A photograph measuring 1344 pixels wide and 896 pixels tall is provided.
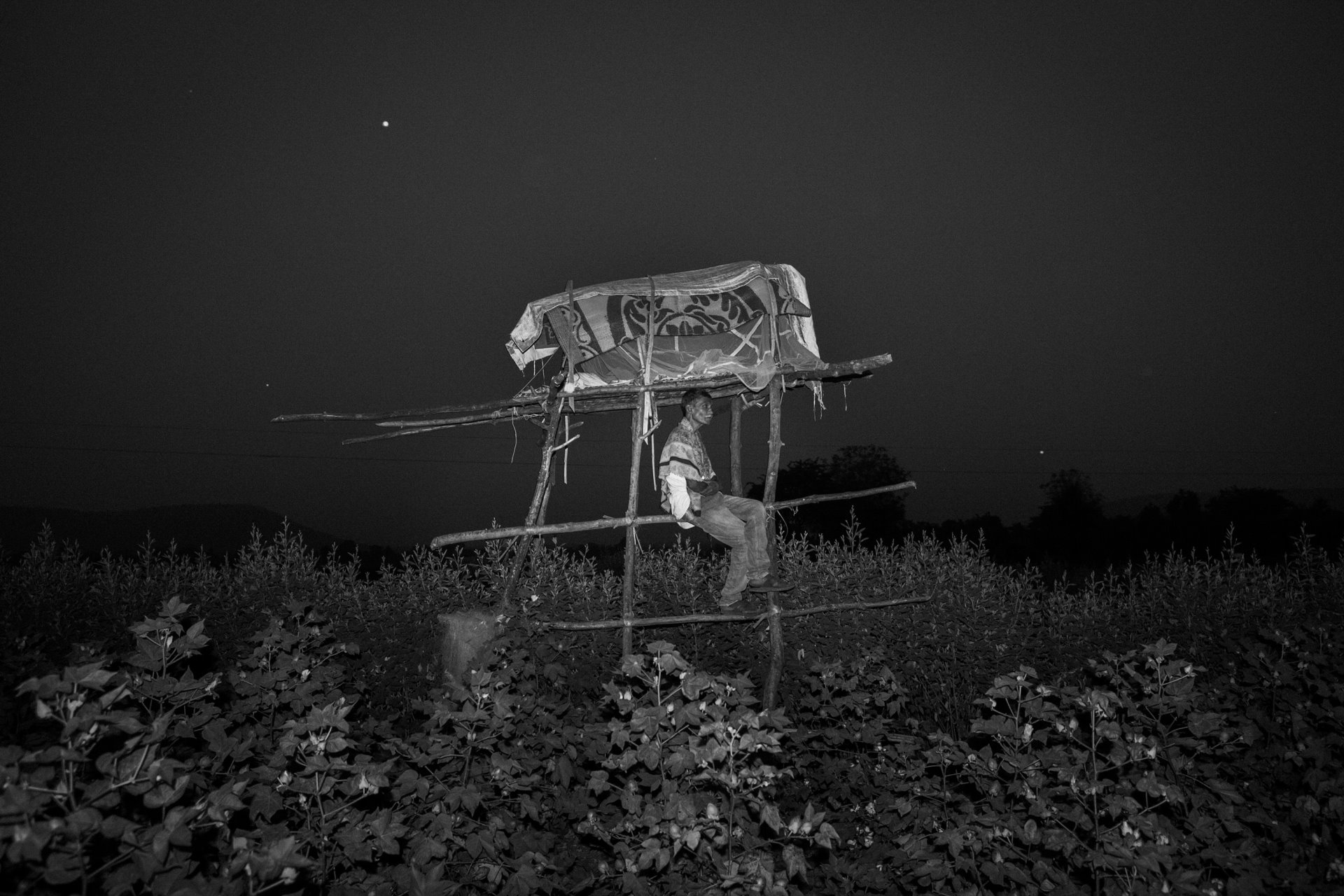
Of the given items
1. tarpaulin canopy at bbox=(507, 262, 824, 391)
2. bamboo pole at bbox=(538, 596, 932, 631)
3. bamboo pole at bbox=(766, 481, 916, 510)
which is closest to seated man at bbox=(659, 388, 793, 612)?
bamboo pole at bbox=(538, 596, 932, 631)

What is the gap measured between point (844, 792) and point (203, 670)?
4795 millimetres

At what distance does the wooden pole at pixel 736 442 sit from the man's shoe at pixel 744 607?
1132 mm

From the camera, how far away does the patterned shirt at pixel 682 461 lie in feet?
19.2

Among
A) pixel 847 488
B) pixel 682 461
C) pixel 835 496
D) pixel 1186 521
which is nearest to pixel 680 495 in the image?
pixel 682 461

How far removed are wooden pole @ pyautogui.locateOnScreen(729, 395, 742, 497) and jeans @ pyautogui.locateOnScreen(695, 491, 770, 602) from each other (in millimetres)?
721

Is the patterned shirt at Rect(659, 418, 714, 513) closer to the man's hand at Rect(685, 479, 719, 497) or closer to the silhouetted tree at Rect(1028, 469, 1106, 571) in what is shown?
the man's hand at Rect(685, 479, 719, 497)

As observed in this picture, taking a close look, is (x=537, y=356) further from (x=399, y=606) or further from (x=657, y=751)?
(x=657, y=751)

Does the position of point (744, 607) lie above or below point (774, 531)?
below

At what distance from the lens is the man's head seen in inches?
243

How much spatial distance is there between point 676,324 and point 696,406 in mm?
740

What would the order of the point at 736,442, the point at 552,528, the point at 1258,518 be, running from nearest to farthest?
the point at 552,528
the point at 736,442
the point at 1258,518

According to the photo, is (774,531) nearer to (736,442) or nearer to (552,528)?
(736,442)

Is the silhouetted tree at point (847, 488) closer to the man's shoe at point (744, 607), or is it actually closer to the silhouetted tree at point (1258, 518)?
the silhouetted tree at point (1258, 518)

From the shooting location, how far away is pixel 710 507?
20.1ft
